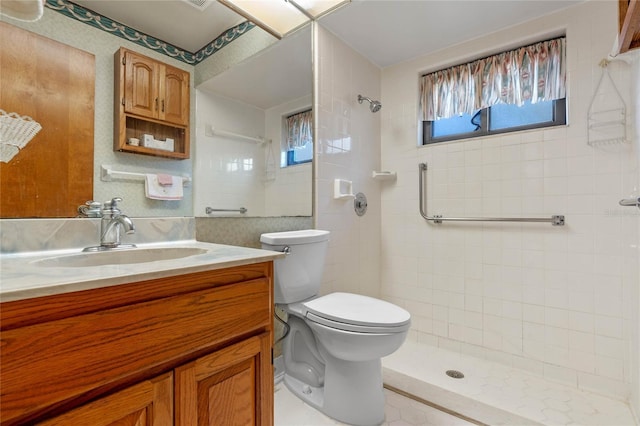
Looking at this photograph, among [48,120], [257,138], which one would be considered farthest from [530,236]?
[48,120]

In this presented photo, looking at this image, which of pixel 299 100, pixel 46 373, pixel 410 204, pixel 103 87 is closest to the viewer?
pixel 46 373

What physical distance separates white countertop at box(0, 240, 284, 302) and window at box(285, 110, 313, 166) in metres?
0.95

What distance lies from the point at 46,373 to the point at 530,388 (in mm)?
2004

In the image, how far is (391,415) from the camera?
1.36 metres

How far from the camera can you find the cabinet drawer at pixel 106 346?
511 mm

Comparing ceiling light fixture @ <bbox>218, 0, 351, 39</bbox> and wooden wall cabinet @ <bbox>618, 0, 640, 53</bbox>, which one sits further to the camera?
ceiling light fixture @ <bbox>218, 0, 351, 39</bbox>

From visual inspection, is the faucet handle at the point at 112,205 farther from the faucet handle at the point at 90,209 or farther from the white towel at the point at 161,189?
the white towel at the point at 161,189

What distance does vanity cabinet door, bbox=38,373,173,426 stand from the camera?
1.89ft

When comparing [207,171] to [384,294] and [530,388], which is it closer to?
[384,294]

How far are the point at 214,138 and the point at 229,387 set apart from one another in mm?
1060

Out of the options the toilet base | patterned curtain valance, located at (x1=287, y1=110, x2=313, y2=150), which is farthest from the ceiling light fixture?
the toilet base

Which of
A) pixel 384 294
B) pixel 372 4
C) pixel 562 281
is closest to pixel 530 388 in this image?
pixel 562 281

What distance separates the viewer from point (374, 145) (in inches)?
90.3

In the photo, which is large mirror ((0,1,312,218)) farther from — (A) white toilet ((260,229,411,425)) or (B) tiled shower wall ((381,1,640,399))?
(B) tiled shower wall ((381,1,640,399))
